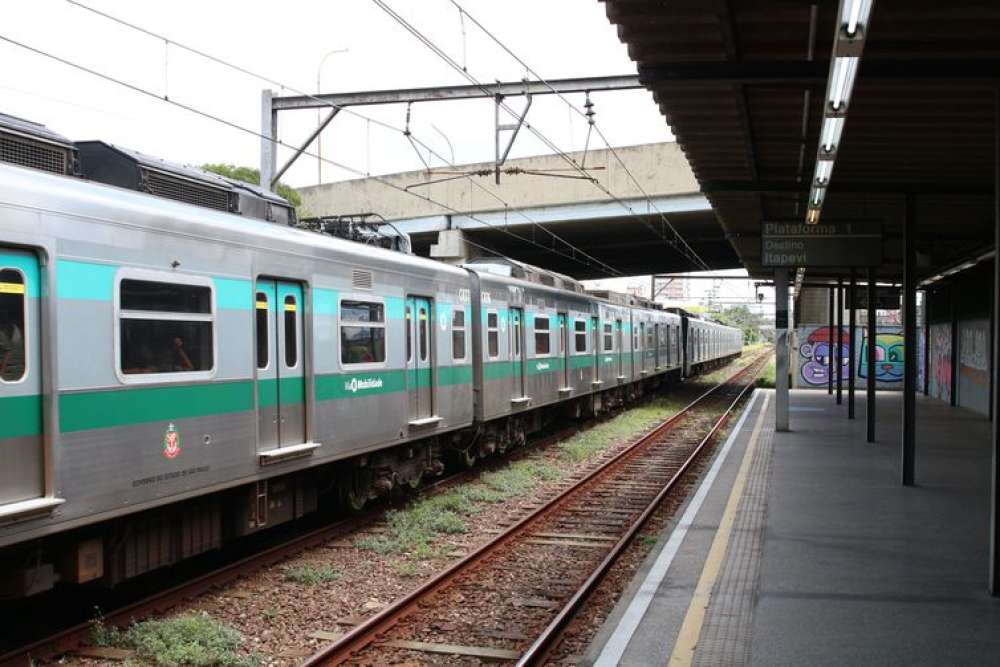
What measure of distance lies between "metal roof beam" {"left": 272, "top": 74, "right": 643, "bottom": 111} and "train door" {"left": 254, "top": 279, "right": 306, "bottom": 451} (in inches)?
226

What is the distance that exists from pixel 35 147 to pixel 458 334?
696 cm

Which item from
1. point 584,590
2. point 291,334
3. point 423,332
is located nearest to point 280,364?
point 291,334

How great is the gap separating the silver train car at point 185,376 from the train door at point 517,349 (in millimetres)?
2770

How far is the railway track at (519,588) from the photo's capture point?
239 inches

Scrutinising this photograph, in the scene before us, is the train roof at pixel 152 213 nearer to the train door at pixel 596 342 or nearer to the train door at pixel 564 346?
the train door at pixel 564 346

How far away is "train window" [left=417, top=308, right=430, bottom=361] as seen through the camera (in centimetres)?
1111

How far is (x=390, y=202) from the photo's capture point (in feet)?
94.8

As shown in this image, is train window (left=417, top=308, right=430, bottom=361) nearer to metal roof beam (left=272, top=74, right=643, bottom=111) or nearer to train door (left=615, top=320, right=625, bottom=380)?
metal roof beam (left=272, top=74, right=643, bottom=111)

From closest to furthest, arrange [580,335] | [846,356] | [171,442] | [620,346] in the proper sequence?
[171,442], [580,335], [620,346], [846,356]

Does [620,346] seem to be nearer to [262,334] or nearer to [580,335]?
[580,335]

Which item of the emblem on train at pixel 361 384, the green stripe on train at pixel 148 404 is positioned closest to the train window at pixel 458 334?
the emblem on train at pixel 361 384

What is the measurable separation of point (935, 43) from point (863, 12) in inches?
81.5

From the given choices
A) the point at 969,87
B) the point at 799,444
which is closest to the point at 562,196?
the point at 799,444

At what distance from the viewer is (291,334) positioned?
8.22 metres
